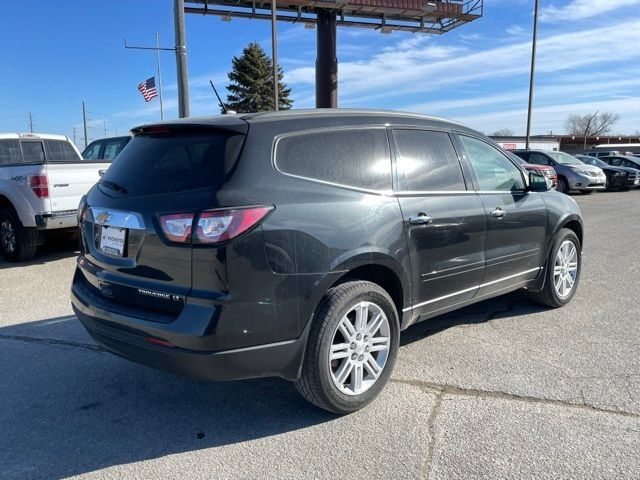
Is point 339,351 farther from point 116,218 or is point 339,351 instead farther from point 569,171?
point 569,171

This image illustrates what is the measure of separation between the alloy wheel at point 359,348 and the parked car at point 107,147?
34.6ft

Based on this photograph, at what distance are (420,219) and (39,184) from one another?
6016 millimetres

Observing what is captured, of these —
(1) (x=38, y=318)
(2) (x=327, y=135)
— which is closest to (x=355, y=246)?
(2) (x=327, y=135)

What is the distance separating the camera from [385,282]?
3514 mm

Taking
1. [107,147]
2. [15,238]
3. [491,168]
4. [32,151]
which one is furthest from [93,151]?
[491,168]

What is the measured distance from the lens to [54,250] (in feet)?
29.6

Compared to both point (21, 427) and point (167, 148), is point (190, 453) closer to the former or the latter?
point (21, 427)

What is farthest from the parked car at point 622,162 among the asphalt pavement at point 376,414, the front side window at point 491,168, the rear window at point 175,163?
the rear window at point 175,163

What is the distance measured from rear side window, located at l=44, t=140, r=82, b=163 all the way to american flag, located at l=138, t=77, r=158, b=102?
16403 millimetres

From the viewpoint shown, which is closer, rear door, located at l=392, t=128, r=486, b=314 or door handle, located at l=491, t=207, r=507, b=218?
rear door, located at l=392, t=128, r=486, b=314

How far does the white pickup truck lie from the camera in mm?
7391

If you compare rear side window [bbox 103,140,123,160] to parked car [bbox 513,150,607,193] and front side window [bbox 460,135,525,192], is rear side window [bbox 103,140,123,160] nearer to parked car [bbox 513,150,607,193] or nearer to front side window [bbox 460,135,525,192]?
front side window [bbox 460,135,525,192]

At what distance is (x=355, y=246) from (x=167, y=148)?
4.26 ft

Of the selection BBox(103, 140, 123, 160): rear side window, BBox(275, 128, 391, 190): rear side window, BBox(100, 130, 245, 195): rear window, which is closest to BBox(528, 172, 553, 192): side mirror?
BBox(275, 128, 391, 190): rear side window
